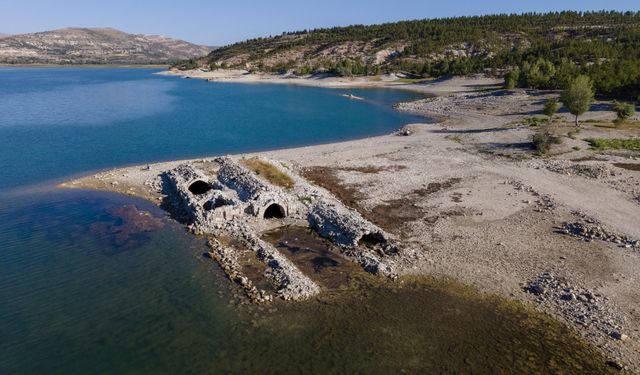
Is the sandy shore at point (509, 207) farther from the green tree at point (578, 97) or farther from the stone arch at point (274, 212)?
the stone arch at point (274, 212)

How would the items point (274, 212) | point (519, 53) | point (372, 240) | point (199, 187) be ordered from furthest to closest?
1. point (519, 53)
2. point (199, 187)
3. point (274, 212)
4. point (372, 240)

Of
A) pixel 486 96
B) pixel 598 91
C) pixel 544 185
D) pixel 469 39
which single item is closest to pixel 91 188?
pixel 544 185

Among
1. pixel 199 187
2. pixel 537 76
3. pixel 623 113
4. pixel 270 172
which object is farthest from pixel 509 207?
pixel 537 76

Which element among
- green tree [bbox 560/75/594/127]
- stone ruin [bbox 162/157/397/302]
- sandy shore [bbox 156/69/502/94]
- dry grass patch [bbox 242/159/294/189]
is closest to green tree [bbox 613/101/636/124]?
green tree [bbox 560/75/594/127]

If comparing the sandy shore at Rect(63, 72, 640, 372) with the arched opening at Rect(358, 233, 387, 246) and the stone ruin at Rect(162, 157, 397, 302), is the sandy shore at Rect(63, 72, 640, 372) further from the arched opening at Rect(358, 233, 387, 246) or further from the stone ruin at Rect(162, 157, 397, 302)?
the stone ruin at Rect(162, 157, 397, 302)

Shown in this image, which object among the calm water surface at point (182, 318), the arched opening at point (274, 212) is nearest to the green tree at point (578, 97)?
the arched opening at point (274, 212)

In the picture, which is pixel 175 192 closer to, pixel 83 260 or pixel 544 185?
pixel 83 260

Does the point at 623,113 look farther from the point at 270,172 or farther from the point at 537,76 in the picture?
the point at 270,172
